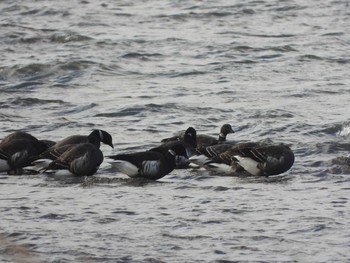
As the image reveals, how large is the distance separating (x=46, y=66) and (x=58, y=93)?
9.64ft

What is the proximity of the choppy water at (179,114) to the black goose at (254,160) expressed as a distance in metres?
0.18

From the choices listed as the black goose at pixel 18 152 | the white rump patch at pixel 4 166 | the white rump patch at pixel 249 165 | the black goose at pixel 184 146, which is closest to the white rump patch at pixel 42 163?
the black goose at pixel 18 152

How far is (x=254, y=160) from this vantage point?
563 inches

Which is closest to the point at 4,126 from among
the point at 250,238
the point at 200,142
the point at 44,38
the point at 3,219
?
the point at 200,142

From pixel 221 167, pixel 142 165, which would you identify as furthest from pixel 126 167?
pixel 221 167

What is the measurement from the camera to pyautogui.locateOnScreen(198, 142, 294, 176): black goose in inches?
558

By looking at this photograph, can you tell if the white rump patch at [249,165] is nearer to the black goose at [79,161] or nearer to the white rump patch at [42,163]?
the black goose at [79,161]

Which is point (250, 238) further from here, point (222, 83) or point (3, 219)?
point (222, 83)

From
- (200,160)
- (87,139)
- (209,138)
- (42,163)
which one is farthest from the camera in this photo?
(209,138)

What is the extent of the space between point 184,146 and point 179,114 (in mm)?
4793

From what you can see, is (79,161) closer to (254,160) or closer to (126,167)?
(126,167)

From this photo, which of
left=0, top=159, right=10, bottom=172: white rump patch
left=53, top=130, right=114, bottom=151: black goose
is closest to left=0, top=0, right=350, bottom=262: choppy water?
left=0, top=159, right=10, bottom=172: white rump patch

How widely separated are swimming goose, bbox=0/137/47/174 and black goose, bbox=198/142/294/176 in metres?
2.26

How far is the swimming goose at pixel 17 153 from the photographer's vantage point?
46.7 feet
